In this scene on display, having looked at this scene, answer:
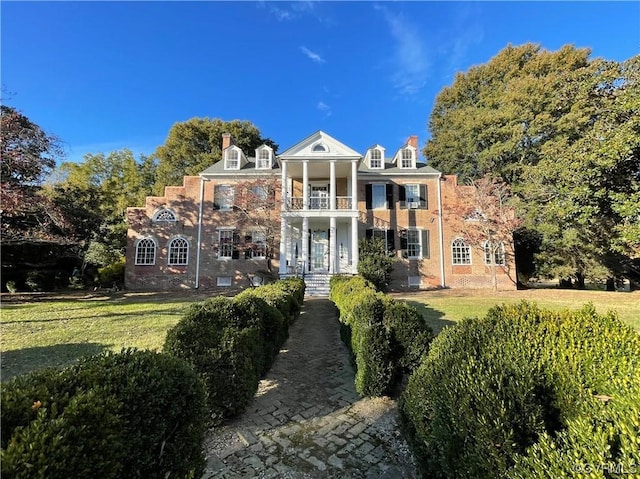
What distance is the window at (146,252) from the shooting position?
64.4 feet

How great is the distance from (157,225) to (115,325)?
513 inches

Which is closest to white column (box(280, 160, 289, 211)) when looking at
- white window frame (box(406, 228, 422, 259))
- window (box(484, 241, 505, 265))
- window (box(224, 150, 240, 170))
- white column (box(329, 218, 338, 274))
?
white column (box(329, 218, 338, 274))

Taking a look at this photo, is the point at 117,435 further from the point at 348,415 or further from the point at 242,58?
the point at 242,58

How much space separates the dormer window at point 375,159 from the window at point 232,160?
30.2ft

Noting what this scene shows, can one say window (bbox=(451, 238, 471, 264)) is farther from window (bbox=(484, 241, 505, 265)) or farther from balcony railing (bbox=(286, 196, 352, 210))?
balcony railing (bbox=(286, 196, 352, 210))

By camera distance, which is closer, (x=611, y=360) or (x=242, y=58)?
(x=611, y=360)

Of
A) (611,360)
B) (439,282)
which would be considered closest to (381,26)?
(611,360)

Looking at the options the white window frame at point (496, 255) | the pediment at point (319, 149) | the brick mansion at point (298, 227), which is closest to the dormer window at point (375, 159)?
the brick mansion at point (298, 227)

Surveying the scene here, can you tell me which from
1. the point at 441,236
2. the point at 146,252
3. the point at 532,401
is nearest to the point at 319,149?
the point at 441,236

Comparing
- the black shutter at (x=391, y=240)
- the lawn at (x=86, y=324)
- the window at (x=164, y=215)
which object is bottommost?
the lawn at (x=86, y=324)

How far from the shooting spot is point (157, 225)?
20047mm

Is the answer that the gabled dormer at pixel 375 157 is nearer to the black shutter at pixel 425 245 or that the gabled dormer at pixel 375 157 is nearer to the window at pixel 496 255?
the black shutter at pixel 425 245

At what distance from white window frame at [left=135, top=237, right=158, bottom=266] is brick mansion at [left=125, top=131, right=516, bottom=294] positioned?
0.06 metres

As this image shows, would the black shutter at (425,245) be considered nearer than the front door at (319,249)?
Yes
